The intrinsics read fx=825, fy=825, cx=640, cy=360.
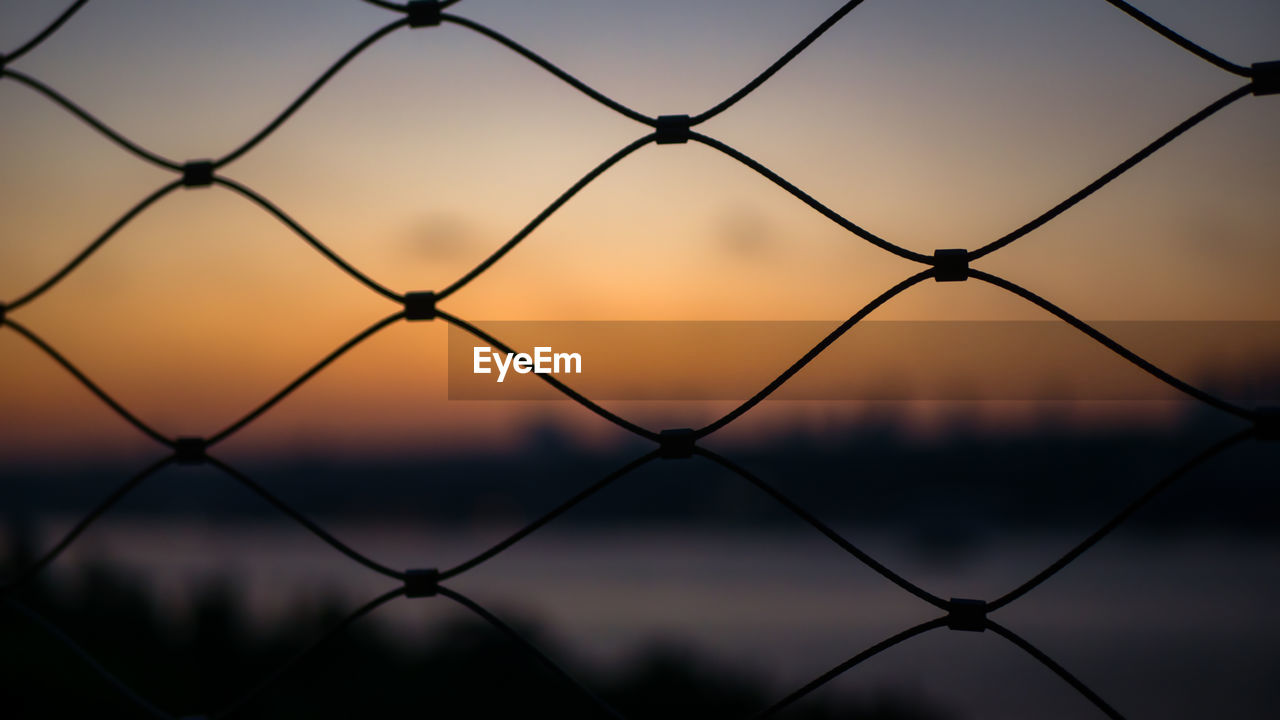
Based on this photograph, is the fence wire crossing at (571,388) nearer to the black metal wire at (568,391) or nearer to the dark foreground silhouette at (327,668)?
the black metal wire at (568,391)

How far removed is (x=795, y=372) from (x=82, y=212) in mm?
499

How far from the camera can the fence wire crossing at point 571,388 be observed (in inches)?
14.3

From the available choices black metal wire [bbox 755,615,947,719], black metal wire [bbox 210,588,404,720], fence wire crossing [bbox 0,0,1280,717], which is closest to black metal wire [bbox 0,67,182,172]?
fence wire crossing [bbox 0,0,1280,717]

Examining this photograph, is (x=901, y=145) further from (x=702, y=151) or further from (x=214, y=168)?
(x=214, y=168)

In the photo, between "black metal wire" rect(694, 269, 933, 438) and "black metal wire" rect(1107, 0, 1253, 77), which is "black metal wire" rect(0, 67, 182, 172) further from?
"black metal wire" rect(1107, 0, 1253, 77)

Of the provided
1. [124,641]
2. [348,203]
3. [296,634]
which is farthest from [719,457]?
[296,634]

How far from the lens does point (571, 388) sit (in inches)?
16.6

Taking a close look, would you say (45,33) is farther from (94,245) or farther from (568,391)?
(568,391)

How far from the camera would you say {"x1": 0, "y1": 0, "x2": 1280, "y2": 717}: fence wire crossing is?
364 mm

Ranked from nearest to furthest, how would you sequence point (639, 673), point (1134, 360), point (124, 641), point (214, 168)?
1. point (1134, 360)
2. point (214, 168)
3. point (124, 641)
4. point (639, 673)

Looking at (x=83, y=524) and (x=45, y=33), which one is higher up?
(x=45, y=33)

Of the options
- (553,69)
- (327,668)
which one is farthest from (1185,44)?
(327,668)

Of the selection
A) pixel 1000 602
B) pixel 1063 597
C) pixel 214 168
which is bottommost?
pixel 1000 602

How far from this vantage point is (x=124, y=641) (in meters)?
1.67
